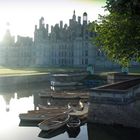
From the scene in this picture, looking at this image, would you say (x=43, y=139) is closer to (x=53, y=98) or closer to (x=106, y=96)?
(x=106, y=96)

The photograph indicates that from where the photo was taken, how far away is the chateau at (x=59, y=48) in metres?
122

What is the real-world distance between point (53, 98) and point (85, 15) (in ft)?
230

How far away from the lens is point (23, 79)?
8131cm

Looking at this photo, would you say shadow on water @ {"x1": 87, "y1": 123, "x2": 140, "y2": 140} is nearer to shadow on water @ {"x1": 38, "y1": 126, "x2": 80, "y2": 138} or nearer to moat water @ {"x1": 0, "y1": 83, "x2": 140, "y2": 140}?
moat water @ {"x1": 0, "y1": 83, "x2": 140, "y2": 140}

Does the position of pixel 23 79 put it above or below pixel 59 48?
below

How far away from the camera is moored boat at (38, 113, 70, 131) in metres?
34.6

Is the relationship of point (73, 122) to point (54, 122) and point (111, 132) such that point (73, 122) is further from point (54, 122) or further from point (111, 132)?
point (111, 132)

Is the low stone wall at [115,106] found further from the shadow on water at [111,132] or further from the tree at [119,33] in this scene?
the tree at [119,33]

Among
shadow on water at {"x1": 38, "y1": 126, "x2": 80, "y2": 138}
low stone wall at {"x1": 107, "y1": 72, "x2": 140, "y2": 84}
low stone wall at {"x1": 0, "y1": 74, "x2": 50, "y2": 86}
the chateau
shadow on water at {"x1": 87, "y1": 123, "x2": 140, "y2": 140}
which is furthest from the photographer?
the chateau

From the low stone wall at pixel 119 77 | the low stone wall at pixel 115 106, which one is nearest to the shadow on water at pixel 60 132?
the low stone wall at pixel 115 106

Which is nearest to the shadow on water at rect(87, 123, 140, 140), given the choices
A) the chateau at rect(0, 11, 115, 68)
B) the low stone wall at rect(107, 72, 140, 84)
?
the low stone wall at rect(107, 72, 140, 84)

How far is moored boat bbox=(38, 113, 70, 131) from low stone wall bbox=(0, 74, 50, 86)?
129 ft

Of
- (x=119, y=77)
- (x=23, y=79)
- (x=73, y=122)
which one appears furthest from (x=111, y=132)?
(x=23, y=79)

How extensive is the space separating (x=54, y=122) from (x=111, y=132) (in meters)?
5.93
